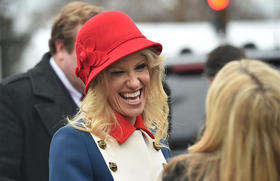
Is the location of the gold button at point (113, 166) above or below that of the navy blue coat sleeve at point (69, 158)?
below

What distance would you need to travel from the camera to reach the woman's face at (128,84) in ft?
9.33

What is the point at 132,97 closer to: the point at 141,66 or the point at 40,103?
the point at 141,66

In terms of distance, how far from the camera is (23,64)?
11625 mm

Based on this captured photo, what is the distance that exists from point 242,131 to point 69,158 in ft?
2.85

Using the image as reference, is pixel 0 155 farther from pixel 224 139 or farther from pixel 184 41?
pixel 184 41

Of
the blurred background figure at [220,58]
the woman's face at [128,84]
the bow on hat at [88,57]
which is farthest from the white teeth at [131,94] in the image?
the blurred background figure at [220,58]

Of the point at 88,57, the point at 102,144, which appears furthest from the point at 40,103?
the point at 102,144

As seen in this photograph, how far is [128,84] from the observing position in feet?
9.36

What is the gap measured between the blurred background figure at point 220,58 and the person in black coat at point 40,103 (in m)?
1.29

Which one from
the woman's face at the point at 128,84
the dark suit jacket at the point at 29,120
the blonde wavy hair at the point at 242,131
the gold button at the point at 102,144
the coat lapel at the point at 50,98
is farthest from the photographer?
the coat lapel at the point at 50,98

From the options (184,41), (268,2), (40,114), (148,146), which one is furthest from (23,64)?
(268,2)

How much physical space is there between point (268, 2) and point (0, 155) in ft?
65.8

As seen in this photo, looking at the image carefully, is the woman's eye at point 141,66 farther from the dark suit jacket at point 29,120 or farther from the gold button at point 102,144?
the dark suit jacket at point 29,120

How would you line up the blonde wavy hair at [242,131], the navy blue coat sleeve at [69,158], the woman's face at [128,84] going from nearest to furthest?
the blonde wavy hair at [242,131]
the navy blue coat sleeve at [69,158]
the woman's face at [128,84]
